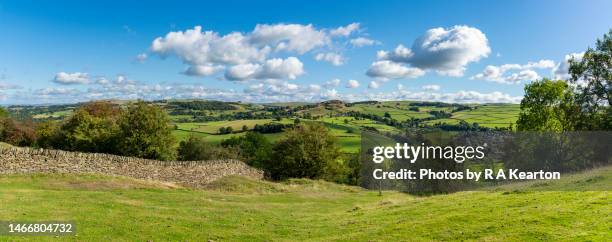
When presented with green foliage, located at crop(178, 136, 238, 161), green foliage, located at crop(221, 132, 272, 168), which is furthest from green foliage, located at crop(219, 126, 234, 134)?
green foliage, located at crop(178, 136, 238, 161)

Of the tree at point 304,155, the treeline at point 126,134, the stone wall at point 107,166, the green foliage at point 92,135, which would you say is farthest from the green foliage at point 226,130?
the stone wall at point 107,166

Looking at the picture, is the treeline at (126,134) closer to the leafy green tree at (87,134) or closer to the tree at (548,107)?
the leafy green tree at (87,134)

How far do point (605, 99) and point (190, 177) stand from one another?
49501mm

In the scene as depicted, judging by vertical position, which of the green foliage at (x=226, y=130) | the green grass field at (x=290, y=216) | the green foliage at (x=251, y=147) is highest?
the green grass field at (x=290, y=216)

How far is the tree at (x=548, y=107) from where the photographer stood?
160 ft

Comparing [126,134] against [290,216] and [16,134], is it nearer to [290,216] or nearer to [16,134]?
[16,134]

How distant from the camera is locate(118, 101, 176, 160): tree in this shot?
170 ft

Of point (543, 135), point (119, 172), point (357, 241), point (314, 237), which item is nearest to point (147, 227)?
point (314, 237)

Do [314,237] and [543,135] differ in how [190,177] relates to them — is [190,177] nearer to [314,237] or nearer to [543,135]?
[314,237]

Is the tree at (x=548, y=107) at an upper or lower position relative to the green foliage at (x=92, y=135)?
upper

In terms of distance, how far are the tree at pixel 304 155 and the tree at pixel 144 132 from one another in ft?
53.7

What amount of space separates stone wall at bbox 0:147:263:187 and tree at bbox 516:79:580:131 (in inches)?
1499

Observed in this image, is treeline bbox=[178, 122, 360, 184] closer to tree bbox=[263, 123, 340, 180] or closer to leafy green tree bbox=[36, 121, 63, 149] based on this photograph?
tree bbox=[263, 123, 340, 180]

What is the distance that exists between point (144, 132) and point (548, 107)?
5045cm
